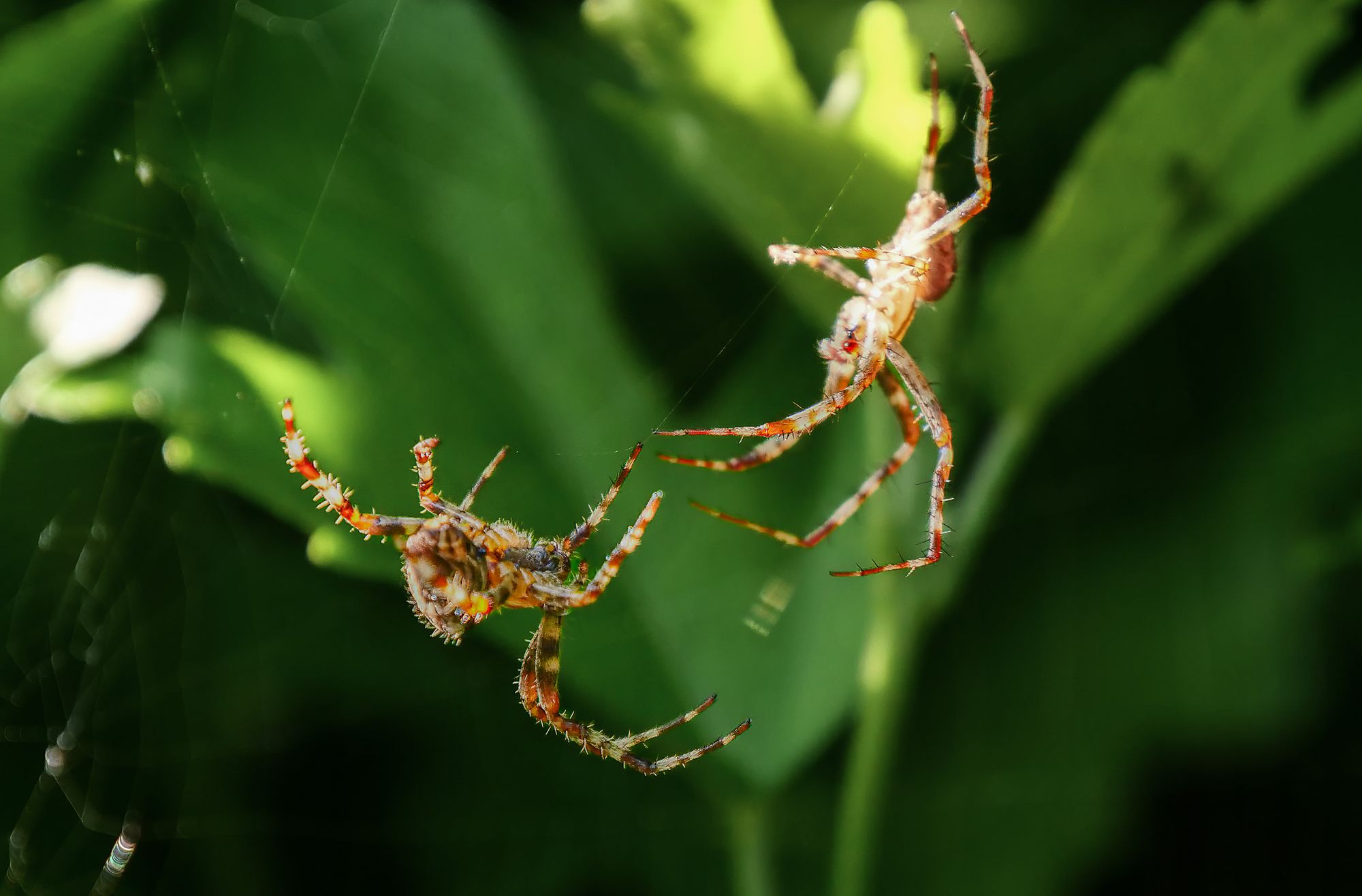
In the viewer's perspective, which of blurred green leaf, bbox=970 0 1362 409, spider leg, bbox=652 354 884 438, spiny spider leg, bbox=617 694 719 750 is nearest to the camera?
blurred green leaf, bbox=970 0 1362 409

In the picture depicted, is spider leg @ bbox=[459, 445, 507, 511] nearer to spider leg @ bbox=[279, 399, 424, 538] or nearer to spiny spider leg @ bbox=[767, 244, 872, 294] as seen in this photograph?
spider leg @ bbox=[279, 399, 424, 538]

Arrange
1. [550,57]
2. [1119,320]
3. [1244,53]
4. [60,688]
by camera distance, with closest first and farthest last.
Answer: [1244,53] → [1119,320] → [550,57] → [60,688]

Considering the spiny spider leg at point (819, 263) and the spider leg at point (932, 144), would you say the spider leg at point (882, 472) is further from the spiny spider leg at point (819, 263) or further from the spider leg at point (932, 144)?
the spider leg at point (932, 144)

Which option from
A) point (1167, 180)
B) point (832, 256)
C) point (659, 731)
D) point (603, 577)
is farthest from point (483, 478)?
point (1167, 180)

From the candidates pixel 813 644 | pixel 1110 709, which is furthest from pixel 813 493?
pixel 1110 709

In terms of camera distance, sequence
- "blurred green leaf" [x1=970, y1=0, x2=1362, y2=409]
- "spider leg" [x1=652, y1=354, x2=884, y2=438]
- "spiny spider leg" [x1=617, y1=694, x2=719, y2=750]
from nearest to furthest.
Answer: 1. "blurred green leaf" [x1=970, y1=0, x2=1362, y2=409]
2. "spider leg" [x1=652, y1=354, x2=884, y2=438]
3. "spiny spider leg" [x1=617, y1=694, x2=719, y2=750]

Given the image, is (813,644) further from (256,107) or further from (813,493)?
(256,107)

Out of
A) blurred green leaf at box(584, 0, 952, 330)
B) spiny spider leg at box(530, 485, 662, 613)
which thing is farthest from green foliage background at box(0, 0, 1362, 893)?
spiny spider leg at box(530, 485, 662, 613)
